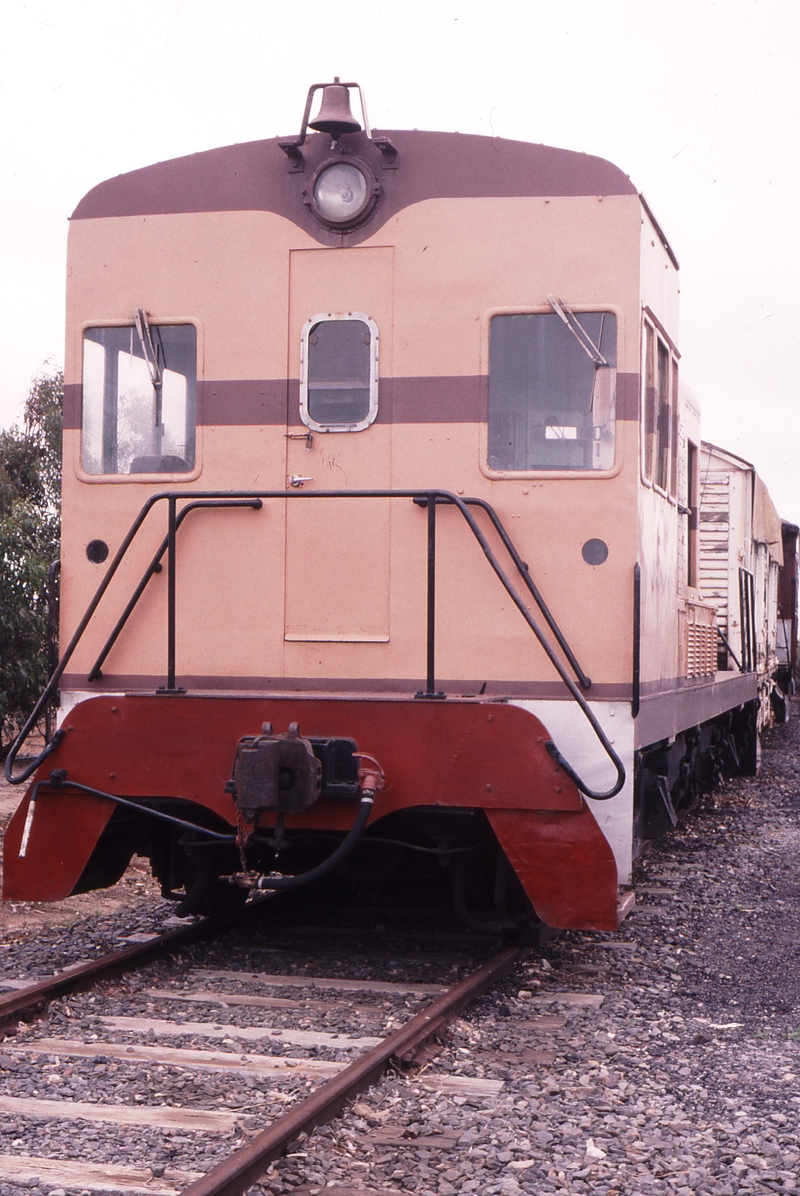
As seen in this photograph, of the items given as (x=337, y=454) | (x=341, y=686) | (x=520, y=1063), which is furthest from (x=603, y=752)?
(x=337, y=454)

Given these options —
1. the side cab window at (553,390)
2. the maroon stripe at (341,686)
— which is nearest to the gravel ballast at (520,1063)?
the maroon stripe at (341,686)

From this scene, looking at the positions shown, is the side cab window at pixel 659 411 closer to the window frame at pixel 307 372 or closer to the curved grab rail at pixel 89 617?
the window frame at pixel 307 372

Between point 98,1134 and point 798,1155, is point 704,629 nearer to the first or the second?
point 798,1155

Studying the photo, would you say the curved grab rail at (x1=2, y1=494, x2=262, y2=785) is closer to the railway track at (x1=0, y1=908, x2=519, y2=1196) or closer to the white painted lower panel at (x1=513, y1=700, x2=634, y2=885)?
the railway track at (x1=0, y1=908, x2=519, y2=1196)

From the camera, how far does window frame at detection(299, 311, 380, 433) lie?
606 centimetres

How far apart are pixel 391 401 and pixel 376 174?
Answer: 1033 mm

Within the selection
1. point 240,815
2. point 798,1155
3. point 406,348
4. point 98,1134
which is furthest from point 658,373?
point 98,1134

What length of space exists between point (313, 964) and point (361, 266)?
315cm

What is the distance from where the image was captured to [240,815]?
539 cm

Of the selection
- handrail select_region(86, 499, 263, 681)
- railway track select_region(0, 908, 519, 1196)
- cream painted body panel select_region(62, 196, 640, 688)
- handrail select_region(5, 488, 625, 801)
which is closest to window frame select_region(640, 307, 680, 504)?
cream painted body panel select_region(62, 196, 640, 688)

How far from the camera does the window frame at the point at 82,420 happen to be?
6.20 metres

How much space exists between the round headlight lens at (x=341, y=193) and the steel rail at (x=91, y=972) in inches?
132

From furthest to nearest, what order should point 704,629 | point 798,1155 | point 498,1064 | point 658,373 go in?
point 704,629
point 658,373
point 498,1064
point 798,1155

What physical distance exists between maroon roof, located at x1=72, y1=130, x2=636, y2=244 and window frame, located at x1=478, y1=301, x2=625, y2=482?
1.72 ft
